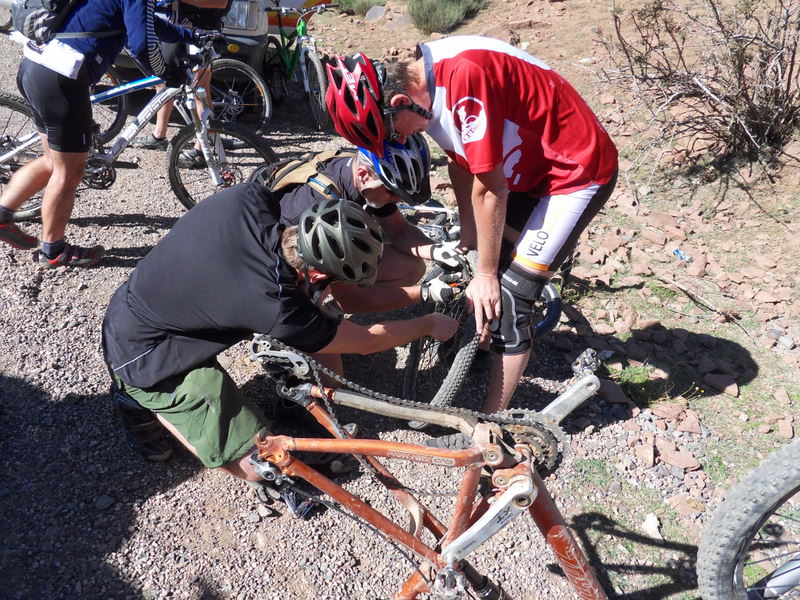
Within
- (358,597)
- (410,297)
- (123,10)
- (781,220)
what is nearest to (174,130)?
(123,10)

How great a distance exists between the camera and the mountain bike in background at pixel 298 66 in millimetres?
7344

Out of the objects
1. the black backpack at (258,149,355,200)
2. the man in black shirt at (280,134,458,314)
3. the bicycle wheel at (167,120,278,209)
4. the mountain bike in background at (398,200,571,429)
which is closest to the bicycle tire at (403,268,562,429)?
the mountain bike in background at (398,200,571,429)

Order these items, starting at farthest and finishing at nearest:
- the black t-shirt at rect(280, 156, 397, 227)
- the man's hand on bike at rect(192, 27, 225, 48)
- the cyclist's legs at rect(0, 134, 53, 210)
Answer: the man's hand on bike at rect(192, 27, 225, 48) < the cyclist's legs at rect(0, 134, 53, 210) < the black t-shirt at rect(280, 156, 397, 227)

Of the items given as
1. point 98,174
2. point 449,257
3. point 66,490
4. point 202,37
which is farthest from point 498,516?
point 98,174

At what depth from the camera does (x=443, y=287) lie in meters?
2.92

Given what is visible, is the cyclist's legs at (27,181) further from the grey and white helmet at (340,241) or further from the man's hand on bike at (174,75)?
the grey and white helmet at (340,241)

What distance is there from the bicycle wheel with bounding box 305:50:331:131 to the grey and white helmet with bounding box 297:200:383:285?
200 inches

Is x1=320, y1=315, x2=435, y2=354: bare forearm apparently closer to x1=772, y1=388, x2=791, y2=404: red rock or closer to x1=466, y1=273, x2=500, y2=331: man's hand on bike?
x1=466, y1=273, x2=500, y2=331: man's hand on bike

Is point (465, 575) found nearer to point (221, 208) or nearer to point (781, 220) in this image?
point (221, 208)

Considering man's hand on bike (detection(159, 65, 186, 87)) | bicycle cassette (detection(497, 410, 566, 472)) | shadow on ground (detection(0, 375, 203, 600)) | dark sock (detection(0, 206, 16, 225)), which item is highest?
man's hand on bike (detection(159, 65, 186, 87))

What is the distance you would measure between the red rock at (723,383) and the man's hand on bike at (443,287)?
1943 millimetres

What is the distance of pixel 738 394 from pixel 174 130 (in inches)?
240

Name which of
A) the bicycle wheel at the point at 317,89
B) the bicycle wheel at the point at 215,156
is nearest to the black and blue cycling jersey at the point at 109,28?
the bicycle wheel at the point at 215,156

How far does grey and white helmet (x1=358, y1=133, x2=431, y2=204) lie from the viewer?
2.94 metres
